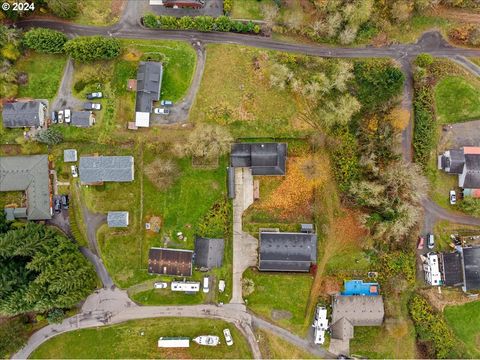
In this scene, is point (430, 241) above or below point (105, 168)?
below

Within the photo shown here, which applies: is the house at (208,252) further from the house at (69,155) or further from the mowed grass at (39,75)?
the mowed grass at (39,75)

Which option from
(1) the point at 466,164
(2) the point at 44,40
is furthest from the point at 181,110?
(1) the point at 466,164

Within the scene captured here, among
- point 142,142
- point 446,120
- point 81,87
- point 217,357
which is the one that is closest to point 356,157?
point 446,120

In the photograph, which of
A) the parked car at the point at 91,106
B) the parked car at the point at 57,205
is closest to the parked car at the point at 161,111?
the parked car at the point at 91,106

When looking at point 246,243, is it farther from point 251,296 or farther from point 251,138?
point 251,138

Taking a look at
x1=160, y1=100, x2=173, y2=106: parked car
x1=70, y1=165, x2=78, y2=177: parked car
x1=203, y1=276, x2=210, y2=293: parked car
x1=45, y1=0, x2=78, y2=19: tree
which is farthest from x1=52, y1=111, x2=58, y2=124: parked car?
x1=203, y1=276, x2=210, y2=293: parked car

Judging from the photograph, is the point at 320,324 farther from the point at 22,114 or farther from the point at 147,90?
the point at 22,114
